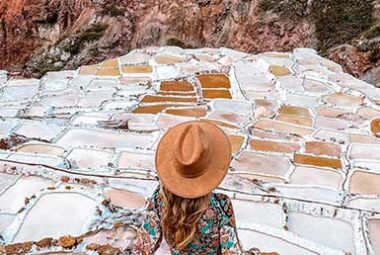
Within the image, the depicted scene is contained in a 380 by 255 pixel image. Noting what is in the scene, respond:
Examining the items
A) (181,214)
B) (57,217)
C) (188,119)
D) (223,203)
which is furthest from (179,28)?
(181,214)

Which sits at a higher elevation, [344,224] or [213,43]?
[344,224]

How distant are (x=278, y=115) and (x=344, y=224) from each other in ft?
5.82

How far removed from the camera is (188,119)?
16.5ft

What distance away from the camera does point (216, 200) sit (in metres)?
2.21

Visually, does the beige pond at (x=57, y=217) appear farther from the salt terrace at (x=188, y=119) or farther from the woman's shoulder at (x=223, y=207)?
the woman's shoulder at (x=223, y=207)

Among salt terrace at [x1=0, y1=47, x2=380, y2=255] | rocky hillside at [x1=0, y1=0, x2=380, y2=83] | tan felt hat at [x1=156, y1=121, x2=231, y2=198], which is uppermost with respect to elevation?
tan felt hat at [x1=156, y1=121, x2=231, y2=198]

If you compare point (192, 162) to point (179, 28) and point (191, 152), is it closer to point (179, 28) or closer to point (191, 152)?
point (191, 152)

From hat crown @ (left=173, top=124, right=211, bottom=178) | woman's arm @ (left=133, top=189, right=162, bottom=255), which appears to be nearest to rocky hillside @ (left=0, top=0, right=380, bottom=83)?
woman's arm @ (left=133, top=189, right=162, bottom=255)

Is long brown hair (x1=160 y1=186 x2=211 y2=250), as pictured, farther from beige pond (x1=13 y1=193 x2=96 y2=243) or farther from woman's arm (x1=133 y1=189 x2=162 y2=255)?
beige pond (x1=13 y1=193 x2=96 y2=243)

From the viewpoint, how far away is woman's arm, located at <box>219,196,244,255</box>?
7.32 ft

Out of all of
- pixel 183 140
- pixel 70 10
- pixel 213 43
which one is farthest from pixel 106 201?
pixel 70 10

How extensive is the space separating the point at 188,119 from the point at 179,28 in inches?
241

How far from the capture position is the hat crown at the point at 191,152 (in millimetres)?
2002

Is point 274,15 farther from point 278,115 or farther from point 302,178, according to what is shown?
point 302,178
